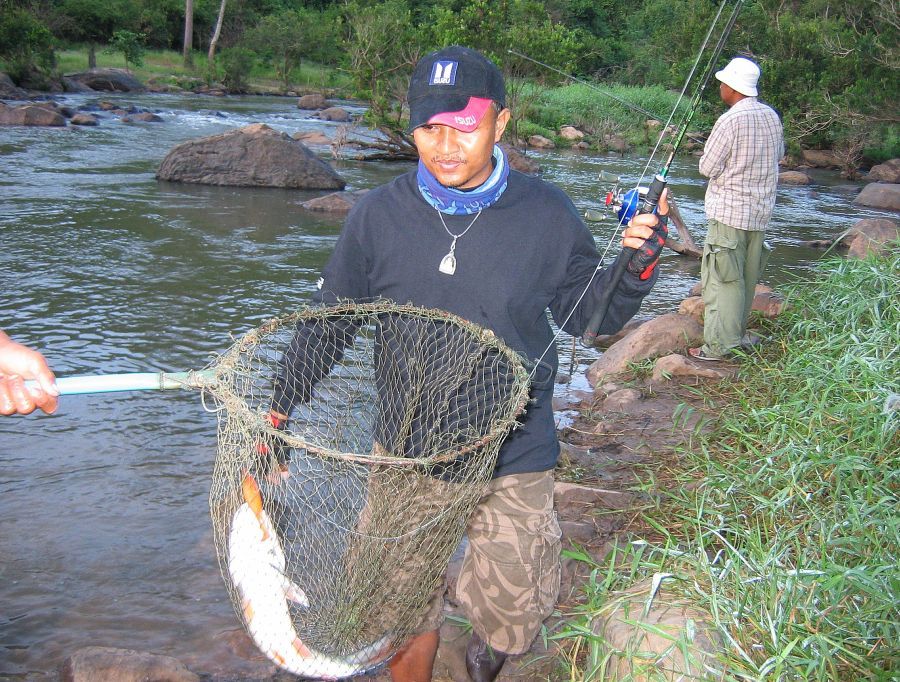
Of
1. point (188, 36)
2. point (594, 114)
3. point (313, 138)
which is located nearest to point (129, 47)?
point (188, 36)

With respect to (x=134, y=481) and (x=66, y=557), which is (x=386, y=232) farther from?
(x=134, y=481)

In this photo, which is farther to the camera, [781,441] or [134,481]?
[134,481]

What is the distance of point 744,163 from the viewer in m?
5.20

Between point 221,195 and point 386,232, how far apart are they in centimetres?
975

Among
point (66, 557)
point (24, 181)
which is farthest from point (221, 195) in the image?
point (66, 557)

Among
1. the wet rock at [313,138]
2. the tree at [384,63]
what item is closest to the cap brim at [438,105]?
the tree at [384,63]

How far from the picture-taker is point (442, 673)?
2.82m

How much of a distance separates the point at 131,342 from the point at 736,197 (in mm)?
4158

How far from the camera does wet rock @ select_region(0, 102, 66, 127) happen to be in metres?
15.9

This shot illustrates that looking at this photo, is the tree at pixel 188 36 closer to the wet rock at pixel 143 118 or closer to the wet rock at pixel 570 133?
the wet rock at pixel 143 118

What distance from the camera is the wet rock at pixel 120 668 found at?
8.44 feet

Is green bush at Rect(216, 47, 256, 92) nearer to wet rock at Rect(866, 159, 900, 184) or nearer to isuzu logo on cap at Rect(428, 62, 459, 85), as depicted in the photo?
wet rock at Rect(866, 159, 900, 184)

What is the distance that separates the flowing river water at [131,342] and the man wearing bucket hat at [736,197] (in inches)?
42.2

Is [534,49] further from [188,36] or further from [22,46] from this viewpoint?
[188,36]
